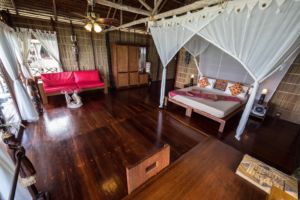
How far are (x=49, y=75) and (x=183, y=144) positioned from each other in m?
4.60

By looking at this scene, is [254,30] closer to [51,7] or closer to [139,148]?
[139,148]

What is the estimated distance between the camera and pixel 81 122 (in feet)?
9.77

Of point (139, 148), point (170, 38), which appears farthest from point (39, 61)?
point (139, 148)

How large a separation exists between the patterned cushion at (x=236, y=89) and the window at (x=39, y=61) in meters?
5.74

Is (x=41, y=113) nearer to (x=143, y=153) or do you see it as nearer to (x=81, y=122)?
Result: (x=81, y=122)

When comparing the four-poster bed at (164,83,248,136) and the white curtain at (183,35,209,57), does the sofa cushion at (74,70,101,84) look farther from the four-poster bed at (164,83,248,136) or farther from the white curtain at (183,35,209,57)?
the white curtain at (183,35,209,57)

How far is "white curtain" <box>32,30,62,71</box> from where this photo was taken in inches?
156

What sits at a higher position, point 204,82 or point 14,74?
point 14,74

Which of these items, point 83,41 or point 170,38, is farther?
point 83,41

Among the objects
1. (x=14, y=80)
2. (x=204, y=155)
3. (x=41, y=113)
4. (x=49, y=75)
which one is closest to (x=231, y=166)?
(x=204, y=155)

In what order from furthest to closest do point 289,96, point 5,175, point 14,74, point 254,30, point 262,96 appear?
point 262,96, point 289,96, point 14,74, point 254,30, point 5,175

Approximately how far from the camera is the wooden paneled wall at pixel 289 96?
3046 millimetres

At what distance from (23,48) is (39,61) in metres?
0.57

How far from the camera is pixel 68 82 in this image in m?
4.54
